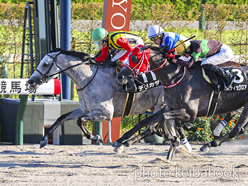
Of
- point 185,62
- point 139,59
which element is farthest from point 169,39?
point 139,59

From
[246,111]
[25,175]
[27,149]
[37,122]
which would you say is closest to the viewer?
[25,175]

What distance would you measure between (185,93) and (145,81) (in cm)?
98

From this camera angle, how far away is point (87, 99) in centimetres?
630

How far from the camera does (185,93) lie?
5516 mm

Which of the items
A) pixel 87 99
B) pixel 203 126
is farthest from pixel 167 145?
pixel 87 99

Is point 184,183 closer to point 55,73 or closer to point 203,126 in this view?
point 55,73

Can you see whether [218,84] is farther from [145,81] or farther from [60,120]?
[60,120]

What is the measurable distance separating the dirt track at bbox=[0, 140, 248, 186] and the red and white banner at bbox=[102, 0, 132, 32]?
2.27 metres

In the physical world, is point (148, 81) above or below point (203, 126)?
above

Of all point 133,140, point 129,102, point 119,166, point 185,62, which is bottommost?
point 119,166

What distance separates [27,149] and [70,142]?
929 millimetres

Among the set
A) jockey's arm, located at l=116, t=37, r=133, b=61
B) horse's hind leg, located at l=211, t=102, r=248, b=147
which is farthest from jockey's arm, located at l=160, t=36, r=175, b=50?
horse's hind leg, located at l=211, t=102, r=248, b=147

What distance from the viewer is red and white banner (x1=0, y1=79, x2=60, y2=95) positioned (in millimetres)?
6918

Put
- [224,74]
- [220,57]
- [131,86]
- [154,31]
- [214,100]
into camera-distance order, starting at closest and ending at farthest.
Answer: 1. [154,31]
2. [224,74]
3. [214,100]
4. [220,57]
5. [131,86]
